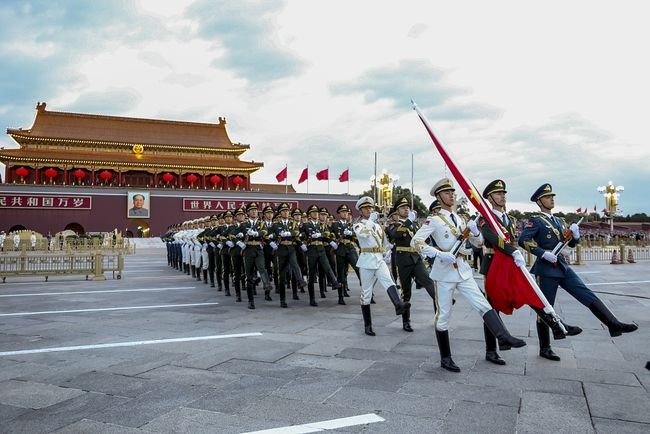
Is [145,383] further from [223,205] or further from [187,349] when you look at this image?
[223,205]

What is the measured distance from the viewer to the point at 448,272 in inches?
176

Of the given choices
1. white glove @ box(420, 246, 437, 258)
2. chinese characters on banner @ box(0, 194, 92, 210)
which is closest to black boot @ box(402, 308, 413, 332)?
white glove @ box(420, 246, 437, 258)

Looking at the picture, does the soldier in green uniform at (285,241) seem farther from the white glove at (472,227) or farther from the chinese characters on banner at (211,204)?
the chinese characters on banner at (211,204)

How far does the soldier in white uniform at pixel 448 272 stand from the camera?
168 inches

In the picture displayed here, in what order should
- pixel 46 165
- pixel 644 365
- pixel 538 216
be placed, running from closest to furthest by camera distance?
1. pixel 644 365
2. pixel 538 216
3. pixel 46 165

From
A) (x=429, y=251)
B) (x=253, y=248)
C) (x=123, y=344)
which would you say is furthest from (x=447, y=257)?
(x=253, y=248)

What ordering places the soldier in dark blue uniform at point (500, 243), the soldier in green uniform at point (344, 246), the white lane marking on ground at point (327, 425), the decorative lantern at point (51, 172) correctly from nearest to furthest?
the white lane marking on ground at point (327, 425) → the soldier in dark blue uniform at point (500, 243) → the soldier in green uniform at point (344, 246) → the decorative lantern at point (51, 172)

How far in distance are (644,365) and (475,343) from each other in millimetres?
1571

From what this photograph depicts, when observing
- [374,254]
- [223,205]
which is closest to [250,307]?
[374,254]

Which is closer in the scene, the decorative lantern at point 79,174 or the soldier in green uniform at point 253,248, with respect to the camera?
the soldier in green uniform at point 253,248

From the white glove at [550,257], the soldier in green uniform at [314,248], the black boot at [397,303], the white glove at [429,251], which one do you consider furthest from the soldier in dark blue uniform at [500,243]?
the soldier in green uniform at [314,248]

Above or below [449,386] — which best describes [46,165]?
above

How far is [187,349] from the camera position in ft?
17.1

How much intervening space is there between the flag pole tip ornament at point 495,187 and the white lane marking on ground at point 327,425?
273 cm
